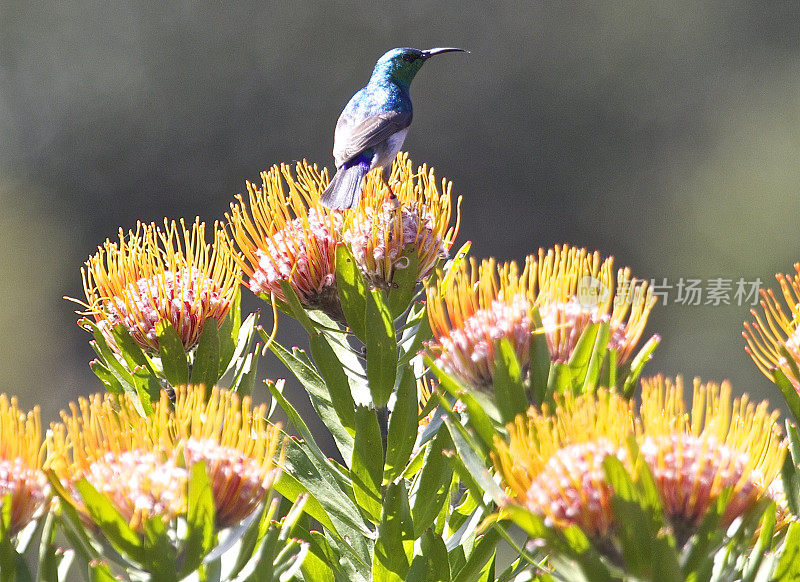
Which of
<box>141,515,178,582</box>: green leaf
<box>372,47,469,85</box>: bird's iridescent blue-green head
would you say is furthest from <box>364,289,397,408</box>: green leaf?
<box>372,47,469,85</box>: bird's iridescent blue-green head

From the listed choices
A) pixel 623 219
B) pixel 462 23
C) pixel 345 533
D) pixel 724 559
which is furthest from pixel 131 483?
pixel 462 23

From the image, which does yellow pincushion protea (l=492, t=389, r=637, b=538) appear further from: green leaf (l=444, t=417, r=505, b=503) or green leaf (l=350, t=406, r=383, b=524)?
green leaf (l=350, t=406, r=383, b=524)

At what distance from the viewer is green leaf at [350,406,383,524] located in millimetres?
1154

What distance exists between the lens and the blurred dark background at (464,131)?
9977 mm

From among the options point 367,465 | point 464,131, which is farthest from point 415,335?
point 464,131

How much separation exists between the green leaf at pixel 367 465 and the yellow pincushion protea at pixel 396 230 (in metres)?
0.19

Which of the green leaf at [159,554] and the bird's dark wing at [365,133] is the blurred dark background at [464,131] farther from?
the green leaf at [159,554]

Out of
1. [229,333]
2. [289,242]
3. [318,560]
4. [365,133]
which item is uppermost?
[365,133]

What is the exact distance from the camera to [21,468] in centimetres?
98

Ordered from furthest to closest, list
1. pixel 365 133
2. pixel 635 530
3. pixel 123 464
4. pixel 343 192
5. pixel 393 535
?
pixel 365 133, pixel 343 192, pixel 393 535, pixel 123 464, pixel 635 530

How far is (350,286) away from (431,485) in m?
0.25

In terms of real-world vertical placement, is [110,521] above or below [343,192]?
below

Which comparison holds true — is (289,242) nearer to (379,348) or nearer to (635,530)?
(379,348)

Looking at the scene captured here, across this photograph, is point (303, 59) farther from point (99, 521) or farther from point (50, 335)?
point (99, 521)
